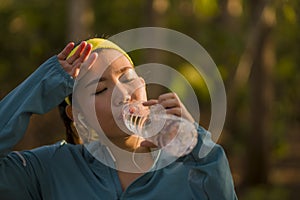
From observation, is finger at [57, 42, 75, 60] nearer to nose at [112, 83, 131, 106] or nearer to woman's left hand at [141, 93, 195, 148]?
nose at [112, 83, 131, 106]

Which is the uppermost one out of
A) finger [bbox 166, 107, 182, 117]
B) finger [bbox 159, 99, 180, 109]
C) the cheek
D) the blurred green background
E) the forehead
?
finger [bbox 159, 99, 180, 109]

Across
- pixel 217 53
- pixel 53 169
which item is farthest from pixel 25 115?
pixel 217 53

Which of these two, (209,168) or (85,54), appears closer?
(209,168)

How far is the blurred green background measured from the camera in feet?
31.7

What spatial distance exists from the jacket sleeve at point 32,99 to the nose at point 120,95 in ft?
0.47

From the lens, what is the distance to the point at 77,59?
2584 mm

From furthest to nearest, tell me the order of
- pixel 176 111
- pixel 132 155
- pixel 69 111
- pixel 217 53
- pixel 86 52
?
pixel 217 53 < pixel 69 111 < pixel 132 155 < pixel 86 52 < pixel 176 111

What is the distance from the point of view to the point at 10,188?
2629 mm

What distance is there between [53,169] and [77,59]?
37 cm

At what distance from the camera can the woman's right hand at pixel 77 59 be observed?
256 cm

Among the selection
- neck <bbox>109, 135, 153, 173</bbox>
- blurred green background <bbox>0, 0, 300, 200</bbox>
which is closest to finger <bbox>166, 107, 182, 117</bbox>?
neck <bbox>109, 135, 153, 173</bbox>

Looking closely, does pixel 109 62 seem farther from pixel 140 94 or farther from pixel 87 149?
pixel 87 149

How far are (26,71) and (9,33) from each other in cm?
71

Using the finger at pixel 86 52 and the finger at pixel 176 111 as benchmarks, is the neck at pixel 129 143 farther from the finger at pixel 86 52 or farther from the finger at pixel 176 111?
the finger at pixel 176 111
